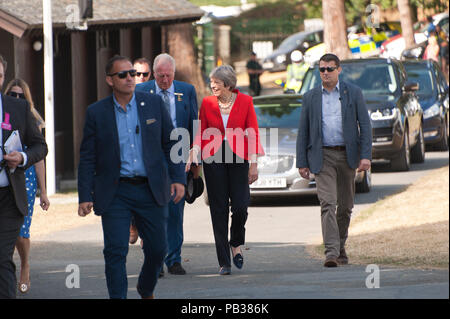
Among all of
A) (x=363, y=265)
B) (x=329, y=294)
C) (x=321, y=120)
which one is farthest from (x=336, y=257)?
(x=329, y=294)

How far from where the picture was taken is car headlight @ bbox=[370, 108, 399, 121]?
18909 millimetres

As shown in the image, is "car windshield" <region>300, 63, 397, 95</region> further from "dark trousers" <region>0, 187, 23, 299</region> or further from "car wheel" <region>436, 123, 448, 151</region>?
"dark trousers" <region>0, 187, 23, 299</region>

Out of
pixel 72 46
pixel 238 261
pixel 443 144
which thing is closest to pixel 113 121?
pixel 238 261

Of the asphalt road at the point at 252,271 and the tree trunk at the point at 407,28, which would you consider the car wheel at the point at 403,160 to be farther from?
the tree trunk at the point at 407,28

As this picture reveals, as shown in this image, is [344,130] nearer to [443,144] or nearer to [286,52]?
[443,144]

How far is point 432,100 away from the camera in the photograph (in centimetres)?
2255

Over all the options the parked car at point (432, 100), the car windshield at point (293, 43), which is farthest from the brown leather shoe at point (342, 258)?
the car windshield at point (293, 43)

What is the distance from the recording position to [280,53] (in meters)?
47.6

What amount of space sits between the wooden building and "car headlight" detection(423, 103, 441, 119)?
220 inches

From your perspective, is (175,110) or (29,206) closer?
(29,206)

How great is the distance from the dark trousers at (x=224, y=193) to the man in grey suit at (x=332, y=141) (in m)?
0.63

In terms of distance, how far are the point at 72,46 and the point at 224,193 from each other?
485 inches

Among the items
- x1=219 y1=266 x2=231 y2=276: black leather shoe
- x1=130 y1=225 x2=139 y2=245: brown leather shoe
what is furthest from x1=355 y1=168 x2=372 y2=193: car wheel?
x1=219 y1=266 x2=231 y2=276: black leather shoe

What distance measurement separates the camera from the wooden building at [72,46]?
19625 mm
